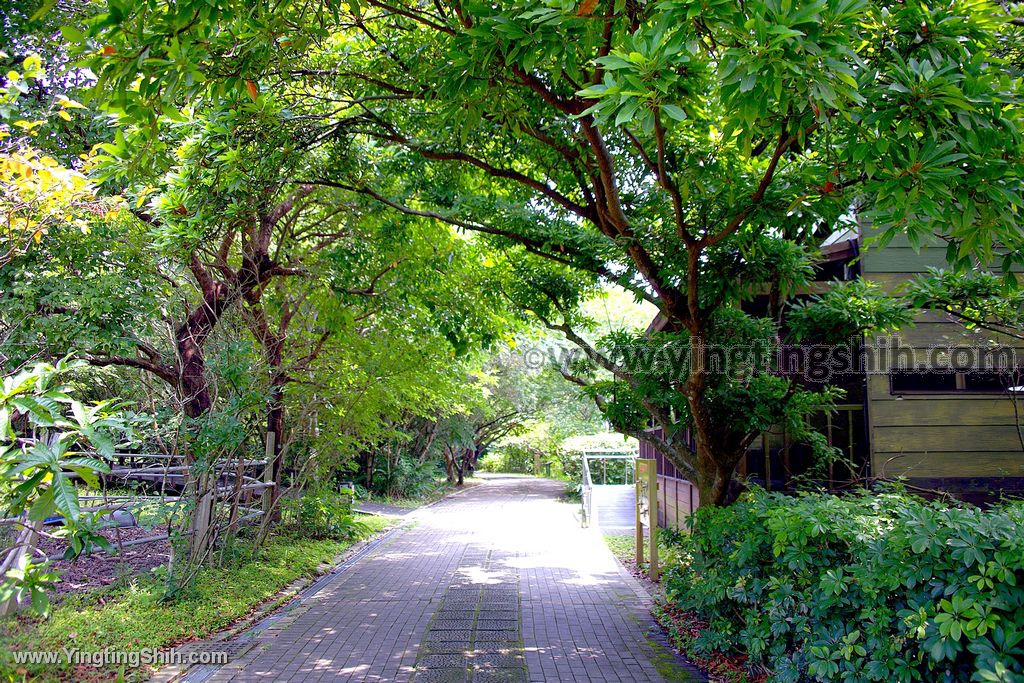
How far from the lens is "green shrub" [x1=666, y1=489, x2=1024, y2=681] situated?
3.23m

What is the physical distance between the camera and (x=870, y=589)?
381 cm

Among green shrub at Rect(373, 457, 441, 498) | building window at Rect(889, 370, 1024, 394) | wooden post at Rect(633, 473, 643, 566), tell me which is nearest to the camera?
building window at Rect(889, 370, 1024, 394)

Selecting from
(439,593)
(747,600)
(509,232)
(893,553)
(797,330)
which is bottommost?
(439,593)

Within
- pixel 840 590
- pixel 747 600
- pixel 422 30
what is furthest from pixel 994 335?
pixel 422 30

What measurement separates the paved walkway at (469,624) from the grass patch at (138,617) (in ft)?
1.56

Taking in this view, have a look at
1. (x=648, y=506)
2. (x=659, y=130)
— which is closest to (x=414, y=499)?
(x=648, y=506)

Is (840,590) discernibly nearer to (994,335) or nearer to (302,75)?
(994,335)

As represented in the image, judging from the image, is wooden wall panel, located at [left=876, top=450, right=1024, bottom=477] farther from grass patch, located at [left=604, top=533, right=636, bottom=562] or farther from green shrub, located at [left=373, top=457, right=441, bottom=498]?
green shrub, located at [left=373, top=457, right=441, bottom=498]

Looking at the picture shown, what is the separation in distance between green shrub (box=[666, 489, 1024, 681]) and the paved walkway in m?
1.12

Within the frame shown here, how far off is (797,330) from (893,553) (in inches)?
131

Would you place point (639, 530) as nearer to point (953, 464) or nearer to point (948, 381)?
point (953, 464)

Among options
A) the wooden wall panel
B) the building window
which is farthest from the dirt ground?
the building window

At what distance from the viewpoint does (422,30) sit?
739cm

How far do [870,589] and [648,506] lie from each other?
635 centimetres
